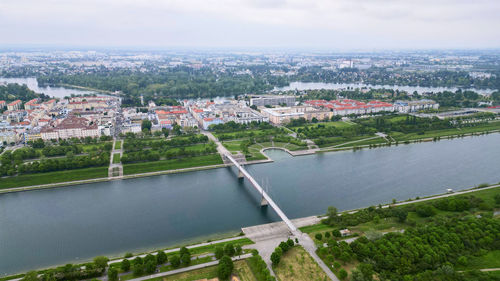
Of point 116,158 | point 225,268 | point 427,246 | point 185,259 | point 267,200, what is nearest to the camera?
point 225,268

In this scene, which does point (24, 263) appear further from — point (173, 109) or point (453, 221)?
point (173, 109)

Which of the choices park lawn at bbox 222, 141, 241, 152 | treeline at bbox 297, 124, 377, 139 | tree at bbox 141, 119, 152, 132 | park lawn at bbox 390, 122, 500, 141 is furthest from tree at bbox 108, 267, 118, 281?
park lawn at bbox 390, 122, 500, 141

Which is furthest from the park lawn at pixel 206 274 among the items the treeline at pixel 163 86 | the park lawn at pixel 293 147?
the treeline at pixel 163 86

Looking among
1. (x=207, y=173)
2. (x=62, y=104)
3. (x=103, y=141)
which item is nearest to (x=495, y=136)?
(x=207, y=173)

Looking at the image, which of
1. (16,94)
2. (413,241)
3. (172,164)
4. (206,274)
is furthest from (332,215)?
(16,94)

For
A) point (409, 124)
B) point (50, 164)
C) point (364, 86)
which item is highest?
point (364, 86)

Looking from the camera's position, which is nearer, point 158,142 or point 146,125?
point 158,142

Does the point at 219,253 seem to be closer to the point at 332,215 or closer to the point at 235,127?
the point at 332,215
